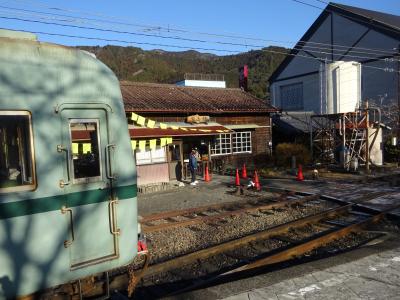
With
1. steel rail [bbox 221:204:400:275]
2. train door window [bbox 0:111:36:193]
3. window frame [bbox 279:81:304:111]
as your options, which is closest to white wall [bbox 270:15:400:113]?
window frame [bbox 279:81:304:111]

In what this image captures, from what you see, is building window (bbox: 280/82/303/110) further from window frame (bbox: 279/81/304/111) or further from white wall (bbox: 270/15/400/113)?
white wall (bbox: 270/15/400/113)

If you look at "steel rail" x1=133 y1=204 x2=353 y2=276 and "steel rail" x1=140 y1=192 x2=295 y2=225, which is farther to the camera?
"steel rail" x1=140 y1=192 x2=295 y2=225

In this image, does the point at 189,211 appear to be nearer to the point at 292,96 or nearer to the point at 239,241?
the point at 239,241

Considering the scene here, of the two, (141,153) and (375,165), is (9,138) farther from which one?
(375,165)

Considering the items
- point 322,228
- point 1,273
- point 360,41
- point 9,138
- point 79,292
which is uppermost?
point 360,41

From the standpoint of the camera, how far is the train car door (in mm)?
4348

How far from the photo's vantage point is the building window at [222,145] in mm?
23347

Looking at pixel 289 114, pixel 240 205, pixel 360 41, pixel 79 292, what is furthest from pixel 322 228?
pixel 360 41

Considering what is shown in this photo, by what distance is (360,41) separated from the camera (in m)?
31.4

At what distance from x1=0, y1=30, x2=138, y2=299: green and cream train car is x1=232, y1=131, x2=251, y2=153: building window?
19587 mm

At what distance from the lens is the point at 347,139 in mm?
22531

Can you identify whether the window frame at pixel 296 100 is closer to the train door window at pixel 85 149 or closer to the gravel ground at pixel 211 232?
the gravel ground at pixel 211 232

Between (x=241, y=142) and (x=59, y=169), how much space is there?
20.8m

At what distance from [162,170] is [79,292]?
1383 cm
